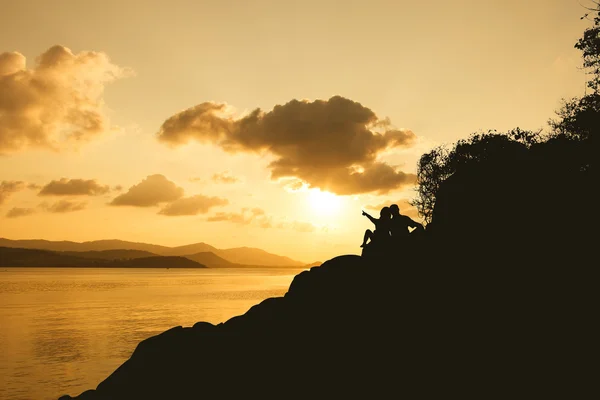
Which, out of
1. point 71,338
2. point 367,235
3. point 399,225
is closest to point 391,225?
point 399,225

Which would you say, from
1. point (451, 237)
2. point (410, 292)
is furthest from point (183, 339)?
point (451, 237)

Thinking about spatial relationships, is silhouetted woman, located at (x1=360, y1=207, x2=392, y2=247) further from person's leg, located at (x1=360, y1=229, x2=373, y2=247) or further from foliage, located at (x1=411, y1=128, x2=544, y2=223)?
foliage, located at (x1=411, y1=128, x2=544, y2=223)

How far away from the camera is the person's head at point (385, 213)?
65.2 ft

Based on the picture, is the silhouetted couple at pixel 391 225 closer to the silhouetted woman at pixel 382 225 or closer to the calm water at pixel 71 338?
the silhouetted woman at pixel 382 225

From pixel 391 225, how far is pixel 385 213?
0.59 m

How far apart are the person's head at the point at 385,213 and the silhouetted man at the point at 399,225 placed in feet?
0.52

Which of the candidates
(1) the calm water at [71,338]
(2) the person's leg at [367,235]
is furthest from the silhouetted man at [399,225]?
(1) the calm water at [71,338]

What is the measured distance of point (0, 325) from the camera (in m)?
60.1

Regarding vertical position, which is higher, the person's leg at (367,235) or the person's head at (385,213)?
the person's head at (385,213)

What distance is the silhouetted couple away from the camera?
19.8m

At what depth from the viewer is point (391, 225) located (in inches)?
784

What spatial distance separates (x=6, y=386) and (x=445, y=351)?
101 ft

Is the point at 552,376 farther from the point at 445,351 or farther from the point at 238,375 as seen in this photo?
the point at 238,375

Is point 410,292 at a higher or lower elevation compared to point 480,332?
higher
